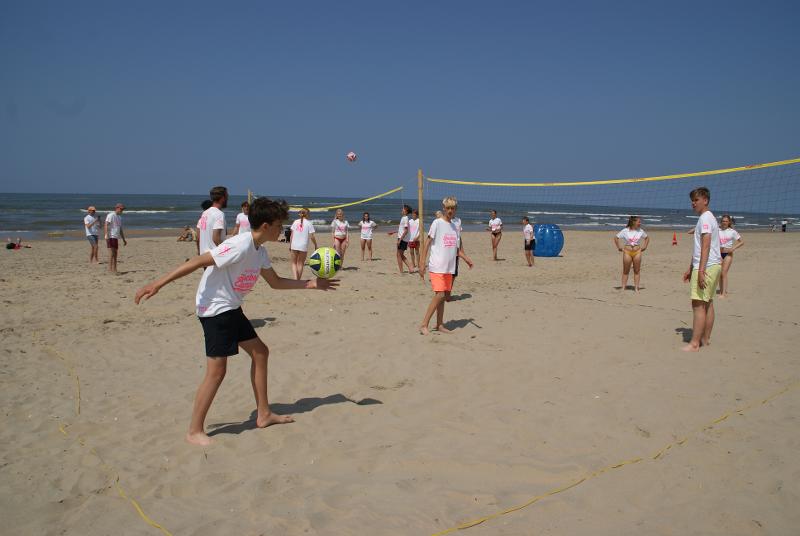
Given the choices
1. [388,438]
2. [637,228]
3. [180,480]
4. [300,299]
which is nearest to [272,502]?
[180,480]

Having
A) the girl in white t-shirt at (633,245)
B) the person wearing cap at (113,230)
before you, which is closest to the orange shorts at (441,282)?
the girl in white t-shirt at (633,245)

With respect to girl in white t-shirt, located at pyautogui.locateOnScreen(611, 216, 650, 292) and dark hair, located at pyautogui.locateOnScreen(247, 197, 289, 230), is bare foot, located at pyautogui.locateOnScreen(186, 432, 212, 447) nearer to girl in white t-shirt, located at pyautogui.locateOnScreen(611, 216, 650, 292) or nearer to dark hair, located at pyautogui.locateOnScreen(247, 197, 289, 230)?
dark hair, located at pyautogui.locateOnScreen(247, 197, 289, 230)

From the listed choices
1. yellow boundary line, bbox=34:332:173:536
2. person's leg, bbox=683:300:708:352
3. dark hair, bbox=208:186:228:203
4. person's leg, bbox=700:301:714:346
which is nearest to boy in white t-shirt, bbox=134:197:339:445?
yellow boundary line, bbox=34:332:173:536

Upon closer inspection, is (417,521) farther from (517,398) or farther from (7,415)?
(7,415)

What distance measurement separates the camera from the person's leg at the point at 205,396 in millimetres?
3204

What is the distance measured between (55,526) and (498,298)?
6468 mm

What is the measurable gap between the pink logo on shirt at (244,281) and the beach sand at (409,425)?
0.94 meters

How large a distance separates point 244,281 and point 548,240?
548 inches

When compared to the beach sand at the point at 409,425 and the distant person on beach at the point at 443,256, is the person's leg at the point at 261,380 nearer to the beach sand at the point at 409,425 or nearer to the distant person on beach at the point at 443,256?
the beach sand at the point at 409,425

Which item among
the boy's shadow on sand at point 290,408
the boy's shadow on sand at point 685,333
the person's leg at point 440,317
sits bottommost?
the boy's shadow on sand at point 290,408

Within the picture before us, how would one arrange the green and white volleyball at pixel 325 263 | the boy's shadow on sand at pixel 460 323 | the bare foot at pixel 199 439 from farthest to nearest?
the boy's shadow on sand at pixel 460 323
the green and white volleyball at pixel 325 263
the bare foot at pixel 199 439

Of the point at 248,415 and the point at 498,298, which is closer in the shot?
the point at 248,415

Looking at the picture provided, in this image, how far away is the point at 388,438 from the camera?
333 cm

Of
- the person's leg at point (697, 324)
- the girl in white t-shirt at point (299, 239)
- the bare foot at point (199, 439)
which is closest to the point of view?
the bare foot at point (199, 439)
